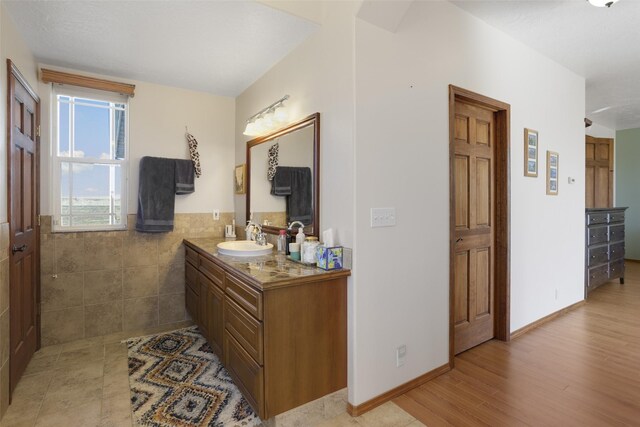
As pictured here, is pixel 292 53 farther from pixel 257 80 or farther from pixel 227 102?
pixel 227 102

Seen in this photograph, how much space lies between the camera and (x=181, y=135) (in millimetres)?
3354

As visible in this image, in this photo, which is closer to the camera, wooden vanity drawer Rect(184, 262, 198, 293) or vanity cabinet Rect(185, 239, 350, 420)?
vanity cabinet Rect(185, 239, 350, 420)

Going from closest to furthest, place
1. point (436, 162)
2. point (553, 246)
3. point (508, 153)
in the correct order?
point (436, 162) → point (508, 153) → point (553, 246)

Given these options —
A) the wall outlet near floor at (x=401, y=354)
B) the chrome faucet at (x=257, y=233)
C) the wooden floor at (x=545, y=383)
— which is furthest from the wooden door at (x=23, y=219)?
the wooden floor at (x=545, y=383)

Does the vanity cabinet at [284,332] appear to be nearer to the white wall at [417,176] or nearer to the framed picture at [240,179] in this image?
the white wall at [417,176]

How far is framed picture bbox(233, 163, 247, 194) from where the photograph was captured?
3344 millimetres

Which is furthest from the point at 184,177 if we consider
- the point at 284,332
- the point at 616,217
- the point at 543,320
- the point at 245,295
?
the point at 616,217

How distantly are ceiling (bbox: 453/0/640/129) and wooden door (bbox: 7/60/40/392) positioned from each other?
315 cm

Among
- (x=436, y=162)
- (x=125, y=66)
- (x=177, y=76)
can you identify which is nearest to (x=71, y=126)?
(x=125, y=66)

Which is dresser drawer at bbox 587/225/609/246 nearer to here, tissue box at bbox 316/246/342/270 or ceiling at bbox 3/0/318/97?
tissue box at bbox 316/246/342/270

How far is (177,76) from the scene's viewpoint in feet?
9.96

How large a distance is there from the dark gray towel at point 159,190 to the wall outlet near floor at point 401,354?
93.1 inches

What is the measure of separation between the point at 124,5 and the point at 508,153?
120 inches

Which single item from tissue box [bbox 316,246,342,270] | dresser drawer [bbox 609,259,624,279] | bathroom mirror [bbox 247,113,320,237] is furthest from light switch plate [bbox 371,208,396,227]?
dresser drawer [bbox 609,259,624,279]
